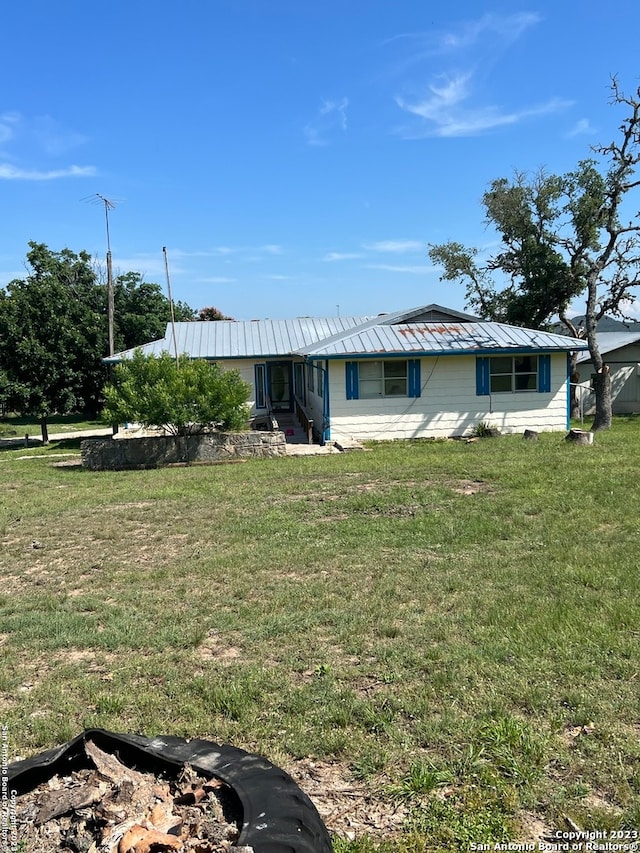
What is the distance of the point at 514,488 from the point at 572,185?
18.4 metres

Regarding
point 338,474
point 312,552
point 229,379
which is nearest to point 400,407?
point 229,379

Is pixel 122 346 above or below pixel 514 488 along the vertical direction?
above

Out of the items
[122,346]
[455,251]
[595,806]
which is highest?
[455,251]

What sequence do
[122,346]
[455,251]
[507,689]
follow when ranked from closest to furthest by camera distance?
1. [507,689]
2. [455,251]
3. [122,346]

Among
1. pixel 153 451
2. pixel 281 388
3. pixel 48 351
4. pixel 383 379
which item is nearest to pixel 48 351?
pixel 48 351

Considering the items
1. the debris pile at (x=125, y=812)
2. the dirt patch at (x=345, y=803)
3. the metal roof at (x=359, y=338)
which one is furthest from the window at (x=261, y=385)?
the debris pile at (x=125, y=812)

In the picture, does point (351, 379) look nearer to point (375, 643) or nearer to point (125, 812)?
point (375, 643)

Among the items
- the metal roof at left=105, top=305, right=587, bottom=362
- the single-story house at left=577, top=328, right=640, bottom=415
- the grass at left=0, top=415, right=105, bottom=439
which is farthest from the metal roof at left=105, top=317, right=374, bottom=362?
the single-story house at left=577, top=328, right=640, bottom=415

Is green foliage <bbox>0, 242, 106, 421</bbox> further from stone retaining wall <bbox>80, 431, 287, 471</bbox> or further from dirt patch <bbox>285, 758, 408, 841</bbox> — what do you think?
dirt patch <bbox>285, 758, 408, 841</bbox>

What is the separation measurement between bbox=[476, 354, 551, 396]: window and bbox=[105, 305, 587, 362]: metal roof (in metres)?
0.53

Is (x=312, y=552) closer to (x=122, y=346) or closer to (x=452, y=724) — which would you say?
(x=452, y=724)

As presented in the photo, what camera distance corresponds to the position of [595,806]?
261cm

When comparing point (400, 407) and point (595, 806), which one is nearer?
point (595, 806)

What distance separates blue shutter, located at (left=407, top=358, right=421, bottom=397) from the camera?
1741cm
